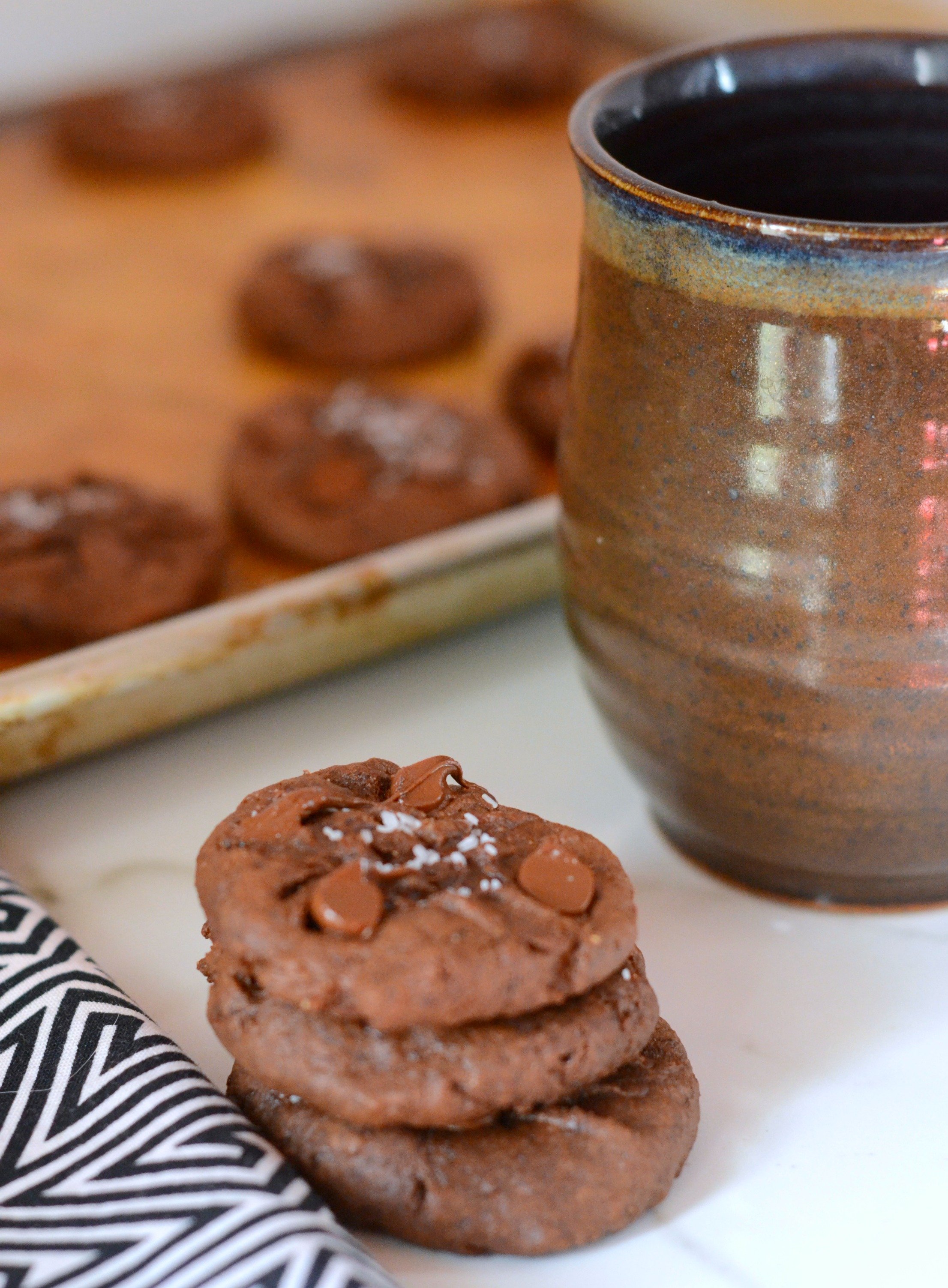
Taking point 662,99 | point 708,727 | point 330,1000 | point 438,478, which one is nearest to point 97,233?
point 438,478

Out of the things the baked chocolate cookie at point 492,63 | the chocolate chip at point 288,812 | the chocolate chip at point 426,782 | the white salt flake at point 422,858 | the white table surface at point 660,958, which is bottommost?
the white table surface at point 660,958

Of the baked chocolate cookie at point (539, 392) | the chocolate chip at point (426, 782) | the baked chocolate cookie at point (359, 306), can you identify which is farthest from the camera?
the baked chocolate cookie at point (359, 306)

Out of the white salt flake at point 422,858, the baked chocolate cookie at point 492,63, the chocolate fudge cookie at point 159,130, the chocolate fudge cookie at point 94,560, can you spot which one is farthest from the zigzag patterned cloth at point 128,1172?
the baked chocolate cookie at point 492,63

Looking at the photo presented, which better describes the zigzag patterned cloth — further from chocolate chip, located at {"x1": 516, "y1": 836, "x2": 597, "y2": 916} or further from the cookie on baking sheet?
chocolate chip, located at {"x1": 516, "y1": 836, "x2": 597, "y2": 916}

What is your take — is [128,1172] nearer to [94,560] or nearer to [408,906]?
[408,906]

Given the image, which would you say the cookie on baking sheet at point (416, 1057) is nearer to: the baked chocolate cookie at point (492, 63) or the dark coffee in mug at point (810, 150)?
the dark coffee in mug at point (810, 150)

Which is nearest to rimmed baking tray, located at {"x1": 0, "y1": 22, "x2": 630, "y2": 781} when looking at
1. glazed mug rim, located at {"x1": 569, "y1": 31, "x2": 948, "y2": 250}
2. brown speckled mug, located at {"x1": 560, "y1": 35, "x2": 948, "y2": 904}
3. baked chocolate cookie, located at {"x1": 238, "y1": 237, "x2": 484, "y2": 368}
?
baked chocolate cookie, located at {"x1": 238, "y1": 237, "x2": 484, "y2": 368}
